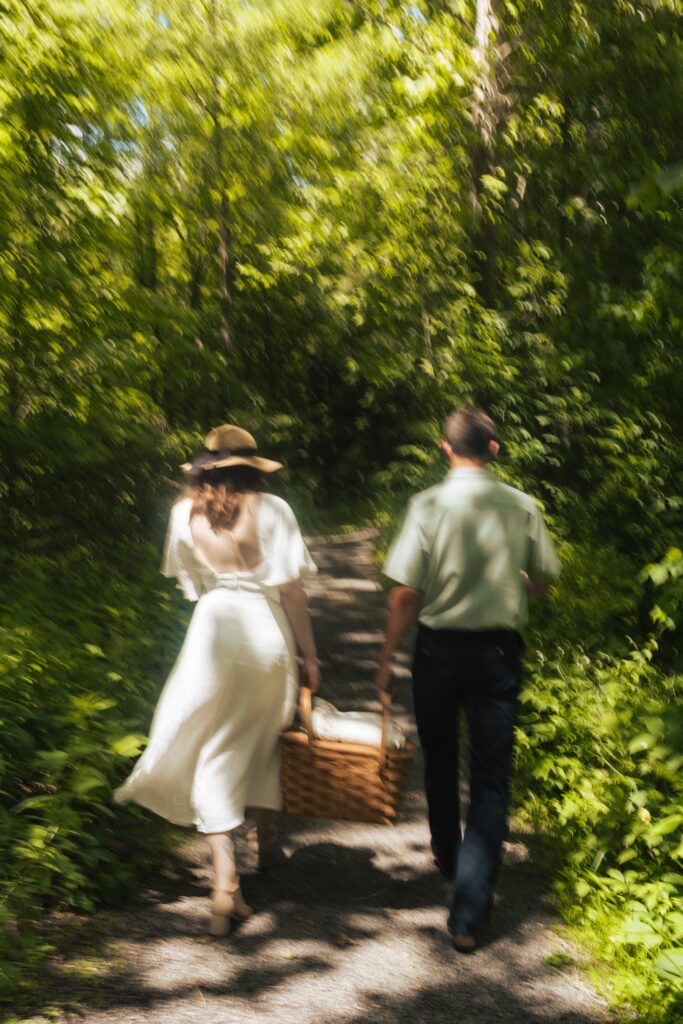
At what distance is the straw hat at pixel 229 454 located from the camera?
4234mm

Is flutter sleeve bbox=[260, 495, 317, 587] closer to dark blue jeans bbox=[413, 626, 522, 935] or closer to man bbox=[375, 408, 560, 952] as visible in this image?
man bbox=[375, 408, 560, 952]

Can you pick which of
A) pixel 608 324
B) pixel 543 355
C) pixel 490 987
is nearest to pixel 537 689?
pixel 608 324

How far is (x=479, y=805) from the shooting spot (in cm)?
414

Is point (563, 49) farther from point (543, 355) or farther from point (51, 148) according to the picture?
point (51, 148)

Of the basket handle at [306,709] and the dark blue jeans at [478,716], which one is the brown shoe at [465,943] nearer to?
the dark blue jeans at [478,716]

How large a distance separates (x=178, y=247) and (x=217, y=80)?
369cm

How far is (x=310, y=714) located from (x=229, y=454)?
4.03 ft

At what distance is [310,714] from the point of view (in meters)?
4.27

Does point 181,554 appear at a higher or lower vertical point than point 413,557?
higher

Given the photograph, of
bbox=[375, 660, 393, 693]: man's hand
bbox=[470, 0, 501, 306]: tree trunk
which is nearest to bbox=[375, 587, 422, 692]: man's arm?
bbox=[375, 660, 393, 693]: man's hand

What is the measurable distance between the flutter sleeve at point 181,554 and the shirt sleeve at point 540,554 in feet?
5.14

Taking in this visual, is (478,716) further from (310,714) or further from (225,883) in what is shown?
(225,883)

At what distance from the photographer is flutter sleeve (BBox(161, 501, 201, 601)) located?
14.5 ft

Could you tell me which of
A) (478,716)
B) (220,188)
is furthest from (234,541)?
(220,188)
